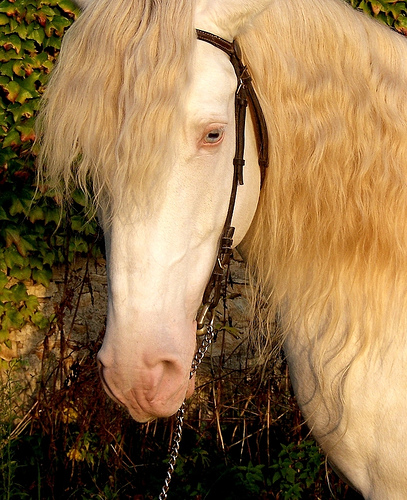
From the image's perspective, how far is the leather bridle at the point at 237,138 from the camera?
1564 mm

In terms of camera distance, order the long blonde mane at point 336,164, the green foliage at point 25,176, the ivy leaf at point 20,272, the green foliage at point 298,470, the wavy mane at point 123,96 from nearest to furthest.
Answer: the wavy mane at point 123,96
the long blonde mane at point 336,164
the green foliage at point 298,470
the green foliage at point 25,176
the ivy leaf at point 20,272

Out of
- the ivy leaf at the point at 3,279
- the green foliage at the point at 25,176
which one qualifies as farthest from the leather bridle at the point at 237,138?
the ivy leaf at the point at 3,279

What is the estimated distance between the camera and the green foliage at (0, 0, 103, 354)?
3707 millimetres

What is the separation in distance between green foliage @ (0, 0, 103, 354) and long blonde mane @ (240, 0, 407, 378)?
7.19 feet

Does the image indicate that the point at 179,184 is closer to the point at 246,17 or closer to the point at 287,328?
the point at 246,17

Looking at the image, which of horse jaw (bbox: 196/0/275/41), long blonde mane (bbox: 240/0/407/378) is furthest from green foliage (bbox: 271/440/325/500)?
horse jaw (bbox: 196/0/275/41)

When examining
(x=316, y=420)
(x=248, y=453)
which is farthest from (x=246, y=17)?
(x=248, y=453)

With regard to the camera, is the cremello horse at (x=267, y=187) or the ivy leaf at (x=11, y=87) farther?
the ivy leaf at (x=11, y=87)

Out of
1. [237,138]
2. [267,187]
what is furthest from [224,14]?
[267,187]

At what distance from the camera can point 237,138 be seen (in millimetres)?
1594

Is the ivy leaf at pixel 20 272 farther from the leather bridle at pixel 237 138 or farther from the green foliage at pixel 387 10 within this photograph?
the green foliage at pixel 387 10

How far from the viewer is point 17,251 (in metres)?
3.78

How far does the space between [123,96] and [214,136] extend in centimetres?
24

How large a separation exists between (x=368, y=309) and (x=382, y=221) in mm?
249
